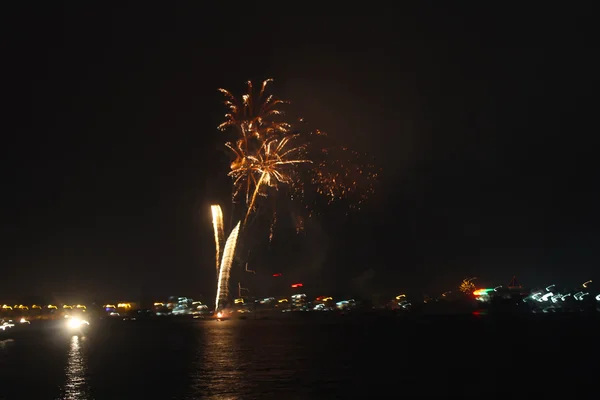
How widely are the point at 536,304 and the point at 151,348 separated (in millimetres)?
129298

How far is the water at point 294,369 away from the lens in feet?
71.2

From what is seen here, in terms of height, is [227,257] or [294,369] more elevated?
[227,257]

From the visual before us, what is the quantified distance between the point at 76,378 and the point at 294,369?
8.82 metres

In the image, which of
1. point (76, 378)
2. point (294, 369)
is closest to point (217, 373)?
point (294, 369)

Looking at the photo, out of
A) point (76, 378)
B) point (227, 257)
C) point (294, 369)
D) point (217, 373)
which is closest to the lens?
point (76, 378)

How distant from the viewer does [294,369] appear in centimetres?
2720

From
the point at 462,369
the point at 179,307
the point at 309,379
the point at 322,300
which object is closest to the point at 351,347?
the point at 462,369

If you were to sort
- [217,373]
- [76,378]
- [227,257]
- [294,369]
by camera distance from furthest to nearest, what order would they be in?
[227,257], [294,369], [217,373], [76,378]

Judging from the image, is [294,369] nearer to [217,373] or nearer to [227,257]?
[217,373]

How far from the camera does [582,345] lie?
1590 inches

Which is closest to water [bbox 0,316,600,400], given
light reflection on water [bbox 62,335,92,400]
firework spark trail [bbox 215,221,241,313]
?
light reflection on water [bbox 62,335,92,400]

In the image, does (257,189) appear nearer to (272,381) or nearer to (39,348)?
(39,348)

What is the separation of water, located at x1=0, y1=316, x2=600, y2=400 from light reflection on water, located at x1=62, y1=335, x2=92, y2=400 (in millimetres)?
36

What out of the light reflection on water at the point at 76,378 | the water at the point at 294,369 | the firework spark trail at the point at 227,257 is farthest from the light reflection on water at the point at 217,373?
the firework spark trail at the point at 227,257
